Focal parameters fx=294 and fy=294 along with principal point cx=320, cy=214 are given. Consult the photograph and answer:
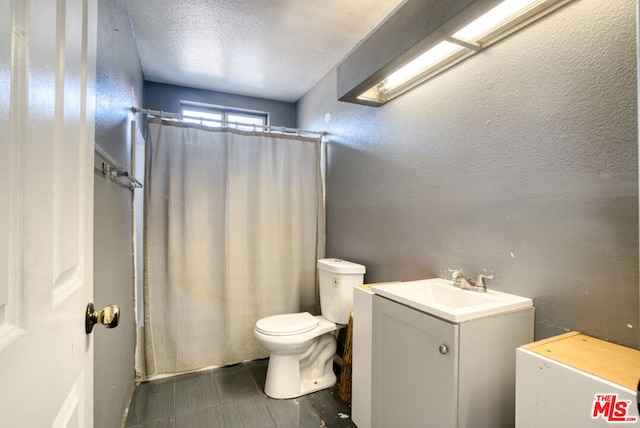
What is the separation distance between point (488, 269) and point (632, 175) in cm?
60

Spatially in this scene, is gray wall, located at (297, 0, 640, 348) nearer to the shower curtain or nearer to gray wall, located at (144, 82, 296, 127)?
the shower curtain

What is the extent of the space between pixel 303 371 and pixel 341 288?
2.15 feet

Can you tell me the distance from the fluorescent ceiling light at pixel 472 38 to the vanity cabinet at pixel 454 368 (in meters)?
1.16

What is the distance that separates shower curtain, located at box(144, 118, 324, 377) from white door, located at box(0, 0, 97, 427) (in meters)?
1.62

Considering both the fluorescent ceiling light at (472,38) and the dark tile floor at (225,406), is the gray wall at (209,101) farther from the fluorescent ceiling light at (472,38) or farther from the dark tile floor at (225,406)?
the dark tile floor at (225,406)

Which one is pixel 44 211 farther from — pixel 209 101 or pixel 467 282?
pixel 209 101

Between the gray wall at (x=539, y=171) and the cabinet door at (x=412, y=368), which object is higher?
the gray wall at (x=539, y=171)

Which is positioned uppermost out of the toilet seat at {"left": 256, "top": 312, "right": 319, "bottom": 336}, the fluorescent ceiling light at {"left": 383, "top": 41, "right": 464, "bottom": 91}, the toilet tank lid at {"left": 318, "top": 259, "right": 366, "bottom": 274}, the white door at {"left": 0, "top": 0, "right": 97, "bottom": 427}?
the fluorescent ceiling light at {"left": 383, "top": 41, "right": 464, "bottom": 91}

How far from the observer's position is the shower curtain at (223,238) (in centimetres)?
218

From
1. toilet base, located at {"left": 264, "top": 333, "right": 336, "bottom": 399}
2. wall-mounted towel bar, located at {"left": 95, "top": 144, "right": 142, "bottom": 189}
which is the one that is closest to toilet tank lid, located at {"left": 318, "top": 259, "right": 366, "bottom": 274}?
toilet base, located at {"left": 264, "top": 333, "right": 336, "bottom": 399}

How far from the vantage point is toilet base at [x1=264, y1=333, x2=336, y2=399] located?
6.33 ft

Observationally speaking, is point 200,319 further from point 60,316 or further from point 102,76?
point 60,316

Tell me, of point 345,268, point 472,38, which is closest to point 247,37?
point 472,38

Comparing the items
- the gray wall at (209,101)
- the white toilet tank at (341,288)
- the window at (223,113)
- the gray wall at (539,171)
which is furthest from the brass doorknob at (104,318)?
the gray wall at (209,101)
